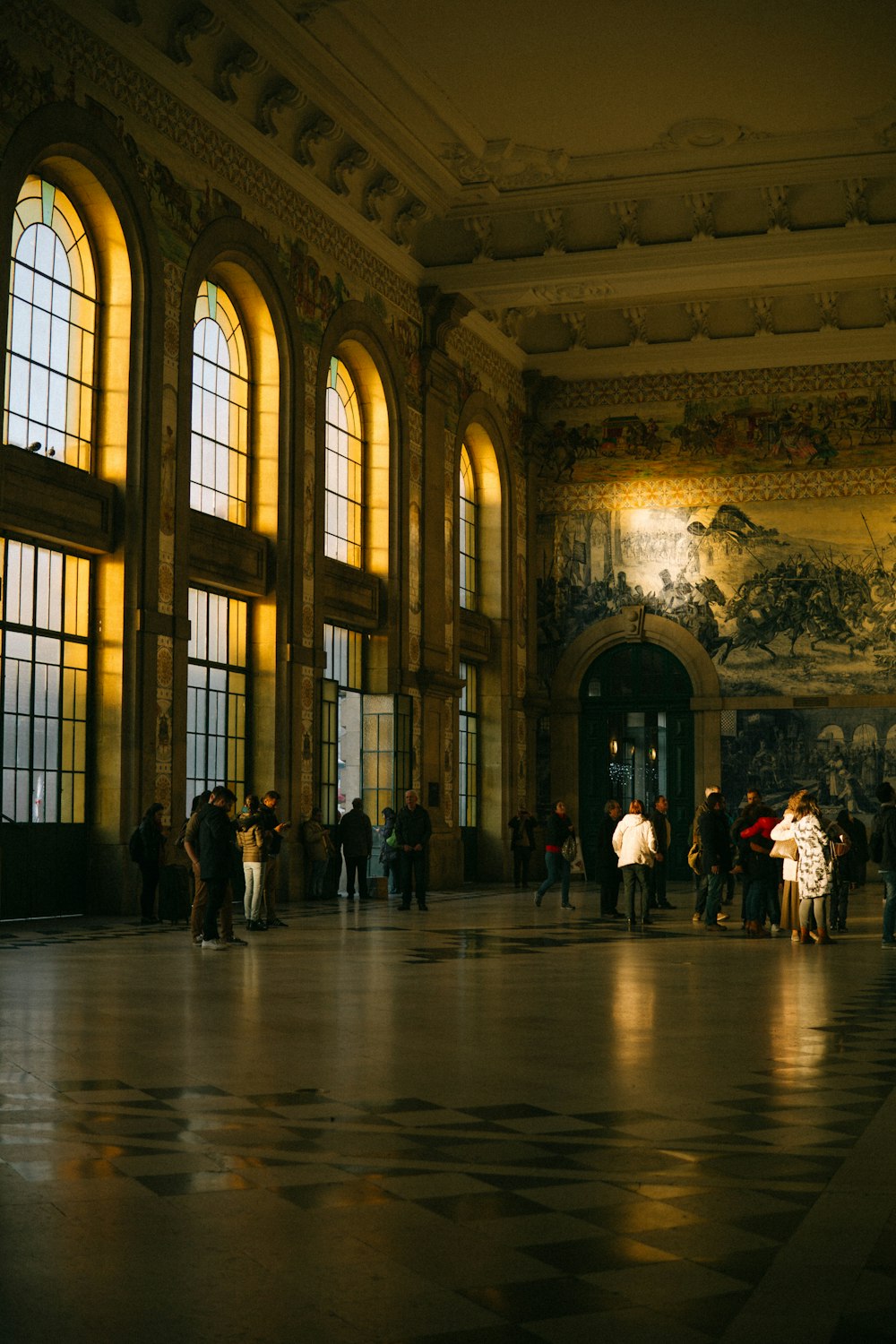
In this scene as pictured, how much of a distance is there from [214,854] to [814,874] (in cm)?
595

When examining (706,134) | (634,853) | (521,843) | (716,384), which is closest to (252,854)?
(634,853)

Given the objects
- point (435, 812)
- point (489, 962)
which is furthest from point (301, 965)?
point (435, 812)

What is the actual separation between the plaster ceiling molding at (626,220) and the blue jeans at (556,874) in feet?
34.2

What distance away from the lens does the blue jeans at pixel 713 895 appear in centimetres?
1794

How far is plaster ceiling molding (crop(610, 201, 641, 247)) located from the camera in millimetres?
26062

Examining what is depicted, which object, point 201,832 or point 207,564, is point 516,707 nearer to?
point 207,564

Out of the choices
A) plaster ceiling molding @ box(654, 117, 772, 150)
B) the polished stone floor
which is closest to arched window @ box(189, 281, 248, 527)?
plaster ceiling molding @ box(654, 117, 772, 150)

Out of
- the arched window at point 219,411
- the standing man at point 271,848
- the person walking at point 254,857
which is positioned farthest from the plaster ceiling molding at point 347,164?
the person walking at point 254,857

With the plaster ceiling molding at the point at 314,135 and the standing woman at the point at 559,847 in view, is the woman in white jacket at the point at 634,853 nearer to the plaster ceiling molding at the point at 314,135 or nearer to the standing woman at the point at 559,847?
the standing woman at the point at 559,847

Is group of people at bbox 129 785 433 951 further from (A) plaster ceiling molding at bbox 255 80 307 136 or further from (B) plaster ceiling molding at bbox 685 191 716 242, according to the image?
(B) plaster ceiling molding at bbox 685 191 716 242

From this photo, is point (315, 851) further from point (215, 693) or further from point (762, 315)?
point (762, 315)

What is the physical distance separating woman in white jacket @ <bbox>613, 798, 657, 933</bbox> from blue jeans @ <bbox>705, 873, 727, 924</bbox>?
0.69m

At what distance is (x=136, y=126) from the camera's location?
19.2m

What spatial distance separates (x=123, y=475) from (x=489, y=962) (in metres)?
8.42
